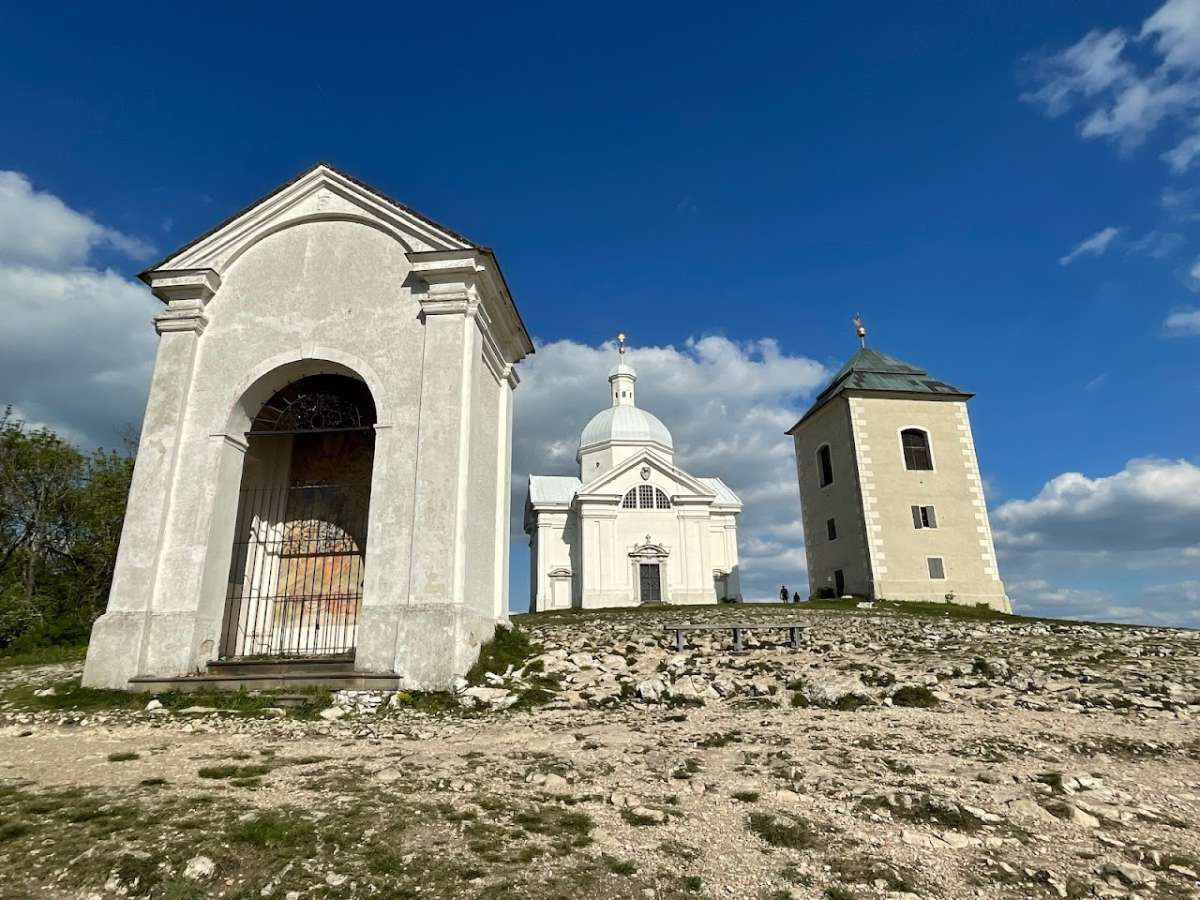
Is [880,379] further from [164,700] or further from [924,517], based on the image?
[164,700]

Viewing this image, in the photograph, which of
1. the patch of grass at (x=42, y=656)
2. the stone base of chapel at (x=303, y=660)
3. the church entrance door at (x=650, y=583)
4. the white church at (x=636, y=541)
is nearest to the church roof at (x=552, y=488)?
the white church at (x=636, y=541)

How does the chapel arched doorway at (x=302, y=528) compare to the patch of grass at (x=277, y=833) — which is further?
the chapel arched doorway at (x=302, y=528)

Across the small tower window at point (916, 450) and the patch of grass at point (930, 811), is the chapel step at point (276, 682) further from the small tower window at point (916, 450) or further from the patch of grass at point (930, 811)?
the small tower window at point (916, 450)

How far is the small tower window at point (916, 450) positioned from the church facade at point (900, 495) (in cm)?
5

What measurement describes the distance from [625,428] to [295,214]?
3129cm

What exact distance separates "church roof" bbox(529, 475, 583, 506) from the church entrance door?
6.47 meters

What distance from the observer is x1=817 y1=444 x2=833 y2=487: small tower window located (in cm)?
3123

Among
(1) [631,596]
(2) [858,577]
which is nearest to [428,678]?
(2) [858,577]

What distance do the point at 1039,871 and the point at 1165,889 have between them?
1.80 ft

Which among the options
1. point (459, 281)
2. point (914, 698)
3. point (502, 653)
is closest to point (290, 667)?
point (502, 653)

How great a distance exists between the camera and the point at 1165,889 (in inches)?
134

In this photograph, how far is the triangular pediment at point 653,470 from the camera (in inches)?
1411

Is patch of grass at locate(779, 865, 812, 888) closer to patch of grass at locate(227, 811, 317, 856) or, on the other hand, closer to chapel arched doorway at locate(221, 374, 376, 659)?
patch of grass at locate(227, 811, 317, 856)

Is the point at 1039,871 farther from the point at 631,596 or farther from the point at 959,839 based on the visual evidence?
the point at 631,596
